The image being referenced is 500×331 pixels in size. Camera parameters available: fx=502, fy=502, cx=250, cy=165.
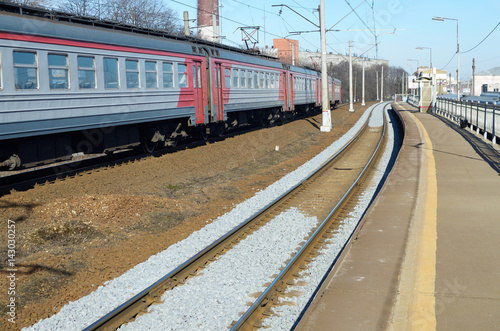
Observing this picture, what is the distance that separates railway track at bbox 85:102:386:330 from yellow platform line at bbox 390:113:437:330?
1346mm

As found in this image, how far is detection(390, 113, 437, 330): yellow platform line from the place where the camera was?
4340 millimetres

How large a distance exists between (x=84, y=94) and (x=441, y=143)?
12.4 meters

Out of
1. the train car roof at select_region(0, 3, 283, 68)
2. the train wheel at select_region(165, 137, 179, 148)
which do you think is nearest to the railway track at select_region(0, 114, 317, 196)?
the train wheel at select_region(165, 137, 179, 148)

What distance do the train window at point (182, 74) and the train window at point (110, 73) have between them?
359 centimetres

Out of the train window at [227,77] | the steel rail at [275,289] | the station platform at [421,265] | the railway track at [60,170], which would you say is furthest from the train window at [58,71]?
the train window at [227,77]

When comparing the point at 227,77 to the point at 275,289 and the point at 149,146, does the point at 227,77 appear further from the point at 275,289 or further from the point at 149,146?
the point at 275,289

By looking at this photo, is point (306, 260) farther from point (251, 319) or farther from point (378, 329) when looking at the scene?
point (378, 329)

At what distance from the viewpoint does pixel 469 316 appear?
4332 millimetres

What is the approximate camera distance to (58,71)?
11.0 m

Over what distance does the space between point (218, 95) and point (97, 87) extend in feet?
26.1

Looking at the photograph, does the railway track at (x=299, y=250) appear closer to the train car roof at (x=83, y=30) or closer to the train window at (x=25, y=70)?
the train window at (x=25, y=70)

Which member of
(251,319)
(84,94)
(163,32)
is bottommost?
(251,319)

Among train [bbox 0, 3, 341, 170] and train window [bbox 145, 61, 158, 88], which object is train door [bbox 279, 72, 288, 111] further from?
train window [bbox 145, 61, 158, 88]

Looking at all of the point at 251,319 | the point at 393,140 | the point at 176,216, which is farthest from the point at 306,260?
the point at 393,140
